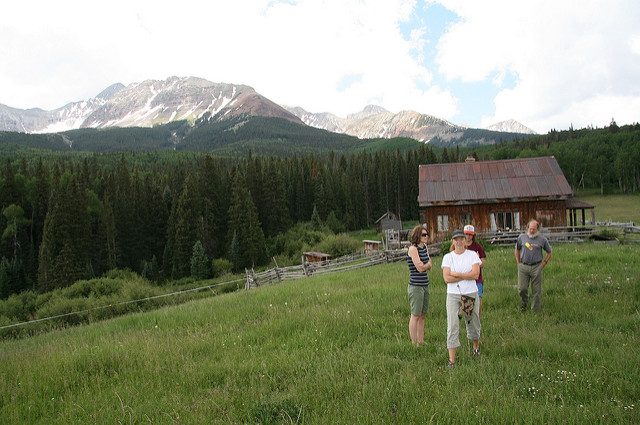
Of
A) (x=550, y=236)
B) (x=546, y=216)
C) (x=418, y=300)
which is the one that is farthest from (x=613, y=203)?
(x=418, y=300)

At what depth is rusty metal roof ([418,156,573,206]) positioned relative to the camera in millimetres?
31750

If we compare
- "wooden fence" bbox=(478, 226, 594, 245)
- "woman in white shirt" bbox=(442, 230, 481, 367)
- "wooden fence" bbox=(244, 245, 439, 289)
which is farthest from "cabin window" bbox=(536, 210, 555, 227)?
"woman in white shirt" bbox=(442, 230, 481, 367)

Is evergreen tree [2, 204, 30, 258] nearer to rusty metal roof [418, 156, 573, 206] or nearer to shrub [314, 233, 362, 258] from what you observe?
shrub [314, 233, 362, 258]

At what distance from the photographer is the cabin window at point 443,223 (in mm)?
32906

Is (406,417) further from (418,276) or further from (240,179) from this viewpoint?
(240,179)

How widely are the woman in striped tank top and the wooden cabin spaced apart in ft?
82.3

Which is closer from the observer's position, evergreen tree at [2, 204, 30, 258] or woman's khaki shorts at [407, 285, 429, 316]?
woman's khaki shorts at [407, 285, 429, 316]

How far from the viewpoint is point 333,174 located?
102 meters

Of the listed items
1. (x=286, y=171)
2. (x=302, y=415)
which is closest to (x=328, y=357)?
(x=302, y=415)

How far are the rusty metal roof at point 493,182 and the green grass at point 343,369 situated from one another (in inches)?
838

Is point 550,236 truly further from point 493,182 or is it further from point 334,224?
point 334,224

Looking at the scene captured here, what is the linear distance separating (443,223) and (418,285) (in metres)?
26.1

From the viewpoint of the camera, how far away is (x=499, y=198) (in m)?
31.8

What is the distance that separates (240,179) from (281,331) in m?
56.5
